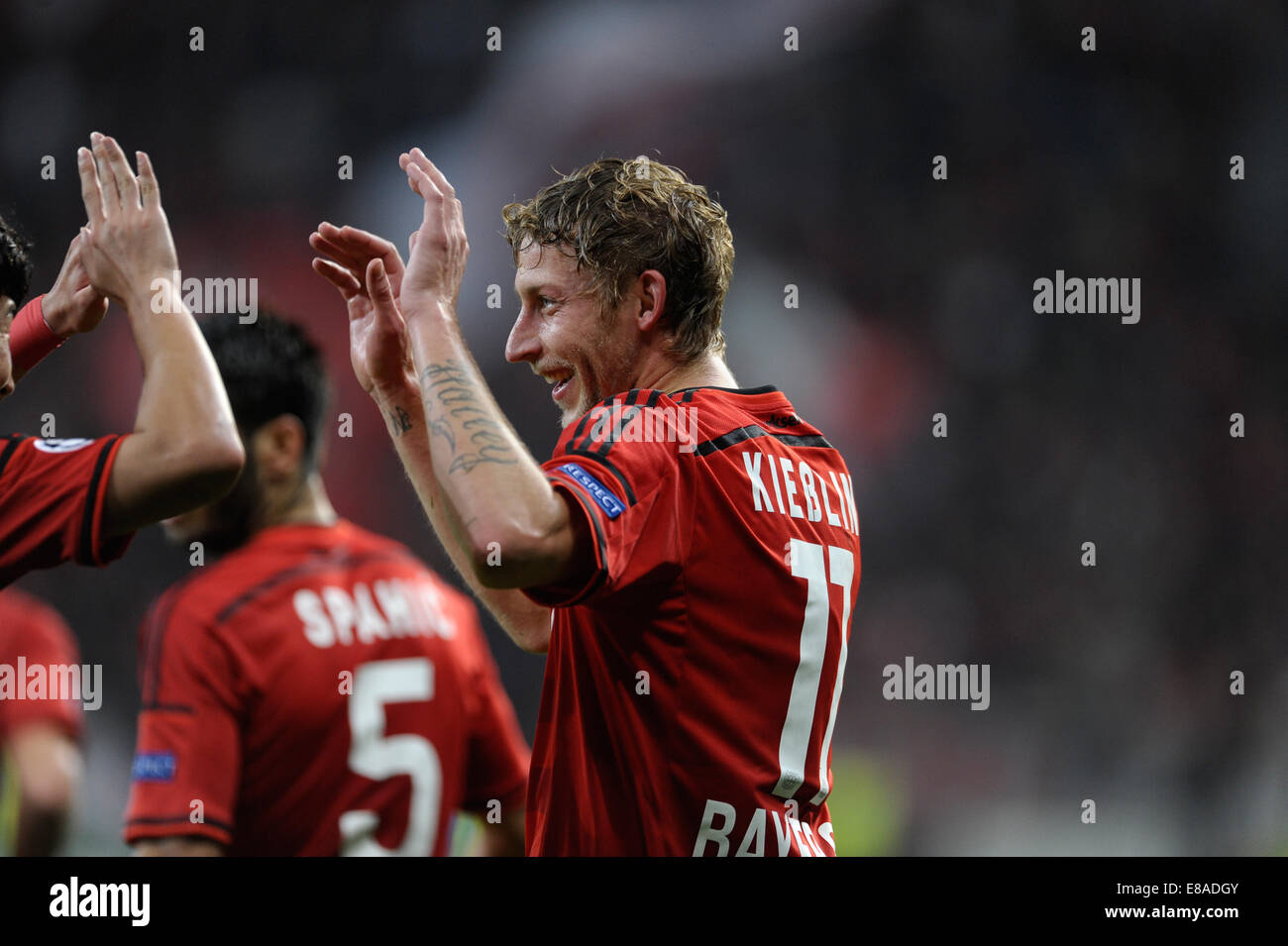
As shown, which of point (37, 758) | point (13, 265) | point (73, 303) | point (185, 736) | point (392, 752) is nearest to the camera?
point (13, 265)

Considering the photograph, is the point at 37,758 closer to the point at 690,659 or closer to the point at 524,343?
the point at 524,343

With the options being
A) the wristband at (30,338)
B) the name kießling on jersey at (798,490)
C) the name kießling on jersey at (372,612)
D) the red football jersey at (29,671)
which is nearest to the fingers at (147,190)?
the wristband at (30,338)

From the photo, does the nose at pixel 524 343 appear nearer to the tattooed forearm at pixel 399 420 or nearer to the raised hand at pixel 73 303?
the tattooed forearm at pixel 399 420

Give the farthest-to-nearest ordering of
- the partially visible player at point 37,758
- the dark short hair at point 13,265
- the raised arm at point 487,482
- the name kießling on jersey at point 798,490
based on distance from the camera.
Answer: the partially visible player at point 37,758 → the dark short hair at point 13,265 → the name kießling on jersey at point 798,490 → the raised arm at point 487,482

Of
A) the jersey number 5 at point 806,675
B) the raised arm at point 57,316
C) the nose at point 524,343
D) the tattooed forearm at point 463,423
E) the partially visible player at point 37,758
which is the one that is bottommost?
the partially visible player at point 37,758

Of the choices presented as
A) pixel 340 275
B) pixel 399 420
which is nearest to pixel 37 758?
pixel 399 420

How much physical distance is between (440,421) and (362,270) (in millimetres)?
871

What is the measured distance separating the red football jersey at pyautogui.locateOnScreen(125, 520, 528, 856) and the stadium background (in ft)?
12.9

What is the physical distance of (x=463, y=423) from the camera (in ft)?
6.27

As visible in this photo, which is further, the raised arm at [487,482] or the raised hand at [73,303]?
the raised hand at [73,303]

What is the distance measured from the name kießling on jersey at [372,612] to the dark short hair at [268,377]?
62 cm

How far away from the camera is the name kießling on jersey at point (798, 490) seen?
218 centimetres

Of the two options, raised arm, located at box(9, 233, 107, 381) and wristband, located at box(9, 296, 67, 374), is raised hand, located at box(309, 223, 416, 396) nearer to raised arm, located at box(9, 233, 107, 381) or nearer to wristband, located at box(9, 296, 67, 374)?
raised arm, located at box(9, 233, 107, 381)

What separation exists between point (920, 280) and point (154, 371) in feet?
22.8
